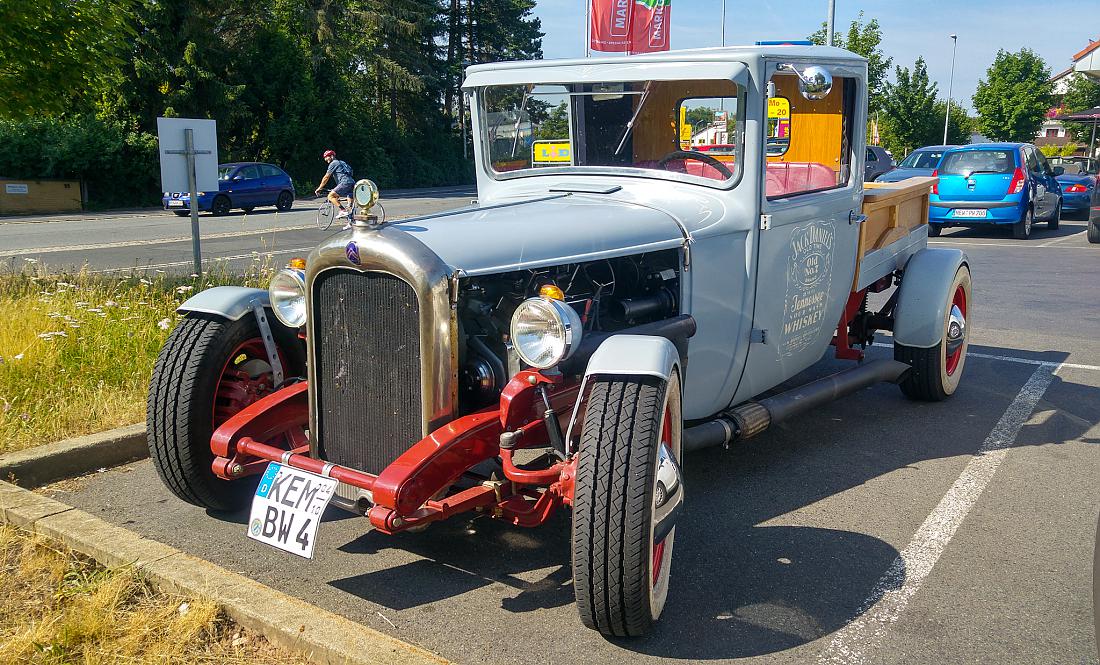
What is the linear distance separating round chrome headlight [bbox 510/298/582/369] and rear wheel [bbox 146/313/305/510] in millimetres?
1432

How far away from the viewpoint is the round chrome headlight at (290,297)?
3.84 metres

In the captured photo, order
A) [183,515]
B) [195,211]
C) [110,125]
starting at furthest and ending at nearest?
[110,125] → [195,211] → [183,515]

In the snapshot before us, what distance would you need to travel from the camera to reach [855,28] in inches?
1171

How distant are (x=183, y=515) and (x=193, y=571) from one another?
0.87m

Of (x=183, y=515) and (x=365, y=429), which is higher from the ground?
(x=365, y=429)

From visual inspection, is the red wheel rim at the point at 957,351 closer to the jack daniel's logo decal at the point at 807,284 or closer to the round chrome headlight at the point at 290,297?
the jack daniel's logo decal at the point at 807,284

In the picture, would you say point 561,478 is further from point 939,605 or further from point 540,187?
point 540,187

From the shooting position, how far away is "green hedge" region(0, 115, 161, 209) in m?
25.6

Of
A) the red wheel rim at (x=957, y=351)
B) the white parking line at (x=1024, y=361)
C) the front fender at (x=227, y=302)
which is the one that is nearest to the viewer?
the front fender at (x=227, y=302)

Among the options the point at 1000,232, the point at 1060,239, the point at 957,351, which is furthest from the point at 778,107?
the point at 1000,232

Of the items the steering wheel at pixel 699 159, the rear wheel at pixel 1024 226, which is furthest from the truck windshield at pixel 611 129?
the rear wheel at pixel 1024 226

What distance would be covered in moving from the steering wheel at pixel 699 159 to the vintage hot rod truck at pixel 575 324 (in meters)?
0.01

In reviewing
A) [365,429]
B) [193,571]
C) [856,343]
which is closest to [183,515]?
[193,571]

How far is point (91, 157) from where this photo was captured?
27.0 meters
